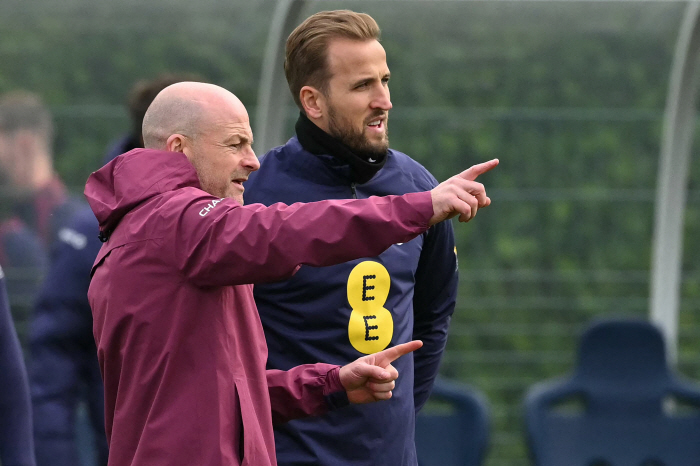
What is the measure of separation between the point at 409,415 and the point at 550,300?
296 centimetres

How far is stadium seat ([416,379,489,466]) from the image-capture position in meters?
5.42

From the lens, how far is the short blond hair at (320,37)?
3344 mm

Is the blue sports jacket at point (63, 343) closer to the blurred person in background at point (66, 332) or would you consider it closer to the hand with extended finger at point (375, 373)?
the blurred person in background at point (66, 332)

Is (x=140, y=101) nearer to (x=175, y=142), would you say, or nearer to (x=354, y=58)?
(x=354, y=58)

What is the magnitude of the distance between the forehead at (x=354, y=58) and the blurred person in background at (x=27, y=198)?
2.71m

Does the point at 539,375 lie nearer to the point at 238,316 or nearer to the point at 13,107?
the point at 13,107

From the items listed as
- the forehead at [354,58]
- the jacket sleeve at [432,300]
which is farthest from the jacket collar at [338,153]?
the jacket sleeve at [432,300]

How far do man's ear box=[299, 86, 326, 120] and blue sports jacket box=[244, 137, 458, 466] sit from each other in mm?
112

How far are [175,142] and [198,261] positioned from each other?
34 centimetres

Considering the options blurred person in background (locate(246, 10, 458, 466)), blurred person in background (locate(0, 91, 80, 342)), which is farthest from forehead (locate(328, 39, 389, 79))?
blurred person in background (locate(0, 91, 80, 342))

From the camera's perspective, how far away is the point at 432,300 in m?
3.73

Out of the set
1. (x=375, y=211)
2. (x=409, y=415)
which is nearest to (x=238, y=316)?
(x=375, y=211)

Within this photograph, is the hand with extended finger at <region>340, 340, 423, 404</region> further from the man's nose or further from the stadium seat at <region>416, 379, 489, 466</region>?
the stadium seat at <region>416, 379, 489, 466</region>

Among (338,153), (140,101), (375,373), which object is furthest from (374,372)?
(140,101)
